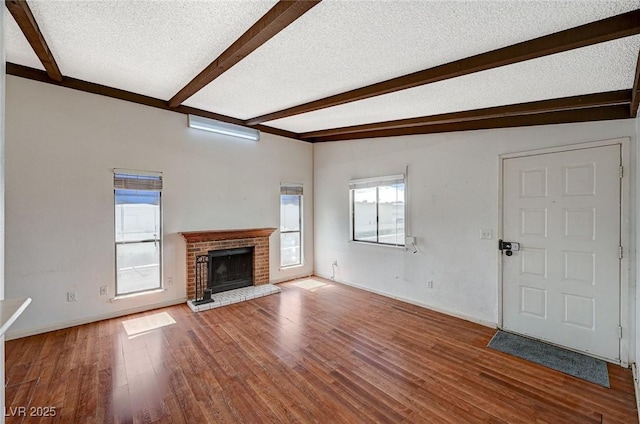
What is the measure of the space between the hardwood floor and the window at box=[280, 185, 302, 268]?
6.88 feet

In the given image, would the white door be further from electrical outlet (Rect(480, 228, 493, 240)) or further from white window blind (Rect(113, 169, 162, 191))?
white window blind (Rect(113, 169, 162, 191))

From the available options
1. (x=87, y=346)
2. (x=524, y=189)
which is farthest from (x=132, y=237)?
(x=524, y=189)

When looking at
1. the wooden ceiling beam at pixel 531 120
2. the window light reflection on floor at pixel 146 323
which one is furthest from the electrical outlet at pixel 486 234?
the window light reflection on floor at pixel 146 323

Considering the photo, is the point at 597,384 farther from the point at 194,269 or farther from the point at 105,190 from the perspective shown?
the point at 105,190

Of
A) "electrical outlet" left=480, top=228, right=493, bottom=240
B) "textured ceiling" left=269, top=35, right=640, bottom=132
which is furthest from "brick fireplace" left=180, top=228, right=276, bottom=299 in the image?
"electrical outlet" left=480, top=228, right=493, bottom=240

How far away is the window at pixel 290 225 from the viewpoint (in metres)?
5.64

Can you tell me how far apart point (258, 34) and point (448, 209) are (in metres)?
3.23

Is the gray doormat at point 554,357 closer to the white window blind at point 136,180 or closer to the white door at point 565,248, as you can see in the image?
the white door at point 565,248

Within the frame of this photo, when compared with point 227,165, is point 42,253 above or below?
below

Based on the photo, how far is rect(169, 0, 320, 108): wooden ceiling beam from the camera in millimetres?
1795

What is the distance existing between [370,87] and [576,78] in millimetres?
1742

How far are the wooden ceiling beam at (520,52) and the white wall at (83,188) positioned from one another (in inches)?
106

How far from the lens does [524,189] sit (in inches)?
133

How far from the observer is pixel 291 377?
256 centimetres
